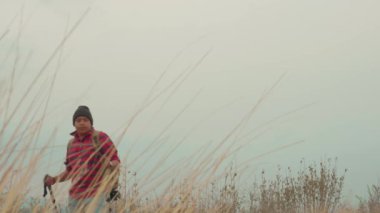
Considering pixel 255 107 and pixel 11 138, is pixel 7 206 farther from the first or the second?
pixel 255 107

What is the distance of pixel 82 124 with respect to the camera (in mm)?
4840

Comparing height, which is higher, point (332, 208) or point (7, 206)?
point (332, 208)

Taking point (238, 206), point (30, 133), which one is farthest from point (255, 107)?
point (238, 206)

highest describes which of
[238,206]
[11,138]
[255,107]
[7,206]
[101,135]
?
[238,206]

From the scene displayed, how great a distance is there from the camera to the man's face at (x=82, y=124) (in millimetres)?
4840

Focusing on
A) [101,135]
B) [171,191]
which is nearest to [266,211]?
[101,135]

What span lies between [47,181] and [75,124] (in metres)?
0.75

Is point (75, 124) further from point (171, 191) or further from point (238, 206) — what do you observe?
point (238, 206)

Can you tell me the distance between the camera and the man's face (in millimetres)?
4840

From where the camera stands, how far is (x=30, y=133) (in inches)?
100

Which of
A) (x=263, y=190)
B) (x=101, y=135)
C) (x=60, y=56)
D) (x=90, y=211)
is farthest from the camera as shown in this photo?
(x=263, y=190)

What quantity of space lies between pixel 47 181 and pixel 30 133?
6.02ft

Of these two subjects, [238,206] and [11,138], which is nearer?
[11,138]

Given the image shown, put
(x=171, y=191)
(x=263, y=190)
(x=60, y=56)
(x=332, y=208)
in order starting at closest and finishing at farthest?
Answer: (x=60, y=56)
(x=171, y=191)
(x=332, y=208)
(x=263, y=190)
